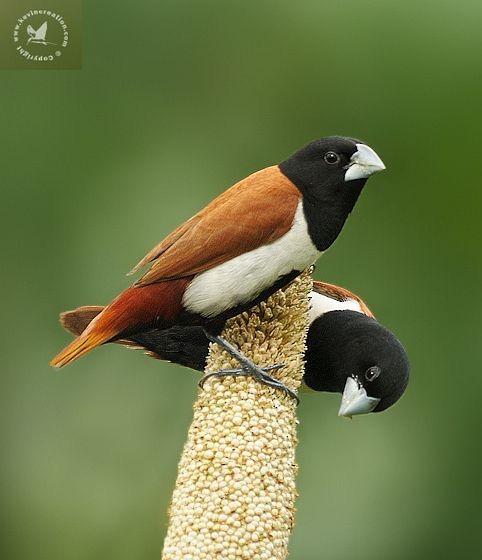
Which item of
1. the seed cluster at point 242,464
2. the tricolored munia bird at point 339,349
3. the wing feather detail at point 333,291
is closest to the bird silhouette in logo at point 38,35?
the tricolored munia bird at point 339,349

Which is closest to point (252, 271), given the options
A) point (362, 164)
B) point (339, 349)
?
point (362, 164)

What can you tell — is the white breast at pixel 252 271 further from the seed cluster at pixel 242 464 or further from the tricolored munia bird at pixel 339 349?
the tricolored munia bird at pixel 339 349

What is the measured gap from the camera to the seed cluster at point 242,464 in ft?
9.06

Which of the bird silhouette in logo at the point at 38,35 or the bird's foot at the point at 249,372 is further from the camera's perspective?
the bird silhouette in logo at the point at 38,35

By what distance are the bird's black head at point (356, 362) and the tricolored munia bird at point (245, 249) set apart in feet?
1.88

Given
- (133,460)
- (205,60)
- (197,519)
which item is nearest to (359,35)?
(205,60)

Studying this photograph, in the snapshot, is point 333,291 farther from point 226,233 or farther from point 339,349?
point 226,233

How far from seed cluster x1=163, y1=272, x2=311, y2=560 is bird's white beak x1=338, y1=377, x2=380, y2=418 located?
1.40 feet

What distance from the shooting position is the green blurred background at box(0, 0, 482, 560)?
3.83 meters

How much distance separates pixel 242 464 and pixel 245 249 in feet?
1.55

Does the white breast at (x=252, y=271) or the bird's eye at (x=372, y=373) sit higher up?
the white breast at (x=252, y=271)

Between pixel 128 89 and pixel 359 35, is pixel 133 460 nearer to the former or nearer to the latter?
pixel 128 89

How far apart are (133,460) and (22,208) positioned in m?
0.80

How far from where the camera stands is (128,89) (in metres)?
4.00
